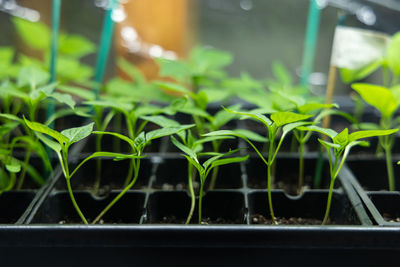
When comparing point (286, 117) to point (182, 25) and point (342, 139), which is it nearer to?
point (342, 139)

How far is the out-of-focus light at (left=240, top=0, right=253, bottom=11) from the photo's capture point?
121 cm

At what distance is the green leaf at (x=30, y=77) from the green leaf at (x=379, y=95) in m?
0.56

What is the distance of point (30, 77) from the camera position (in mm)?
720

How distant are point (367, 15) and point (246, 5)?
52 cm

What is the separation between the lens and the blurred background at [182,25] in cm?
120

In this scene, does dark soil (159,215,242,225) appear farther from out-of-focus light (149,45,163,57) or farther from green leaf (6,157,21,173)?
out-of-focus light (149,45,163,57)

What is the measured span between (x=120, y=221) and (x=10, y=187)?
21cm

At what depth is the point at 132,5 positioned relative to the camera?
1.22 meters

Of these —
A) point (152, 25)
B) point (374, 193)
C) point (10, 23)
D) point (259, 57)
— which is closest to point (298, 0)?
point (259, 57)

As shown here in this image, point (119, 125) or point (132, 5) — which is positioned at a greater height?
point (132, 5)

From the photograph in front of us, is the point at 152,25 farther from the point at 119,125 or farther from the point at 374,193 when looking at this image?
the point at 374,193

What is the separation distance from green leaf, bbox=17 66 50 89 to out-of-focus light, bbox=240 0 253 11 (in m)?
0.71
